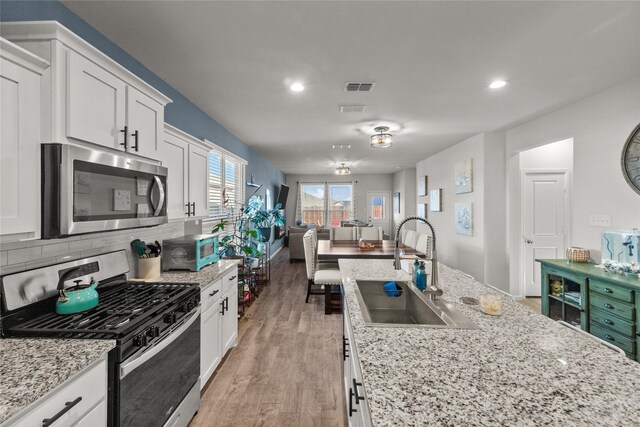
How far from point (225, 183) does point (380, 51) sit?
9.30ft

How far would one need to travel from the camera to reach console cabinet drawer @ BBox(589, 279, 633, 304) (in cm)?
218

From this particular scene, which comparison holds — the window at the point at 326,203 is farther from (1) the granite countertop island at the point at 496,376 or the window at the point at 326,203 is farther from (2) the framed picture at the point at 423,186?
(1) the granite countertop island at the point at 496,376

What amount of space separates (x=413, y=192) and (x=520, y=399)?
28.7 feet

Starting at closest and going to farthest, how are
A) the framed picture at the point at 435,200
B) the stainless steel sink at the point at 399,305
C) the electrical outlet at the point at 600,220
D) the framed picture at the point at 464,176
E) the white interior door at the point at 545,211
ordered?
the stainless steel sink at the point at 399,305 < the electrical outlet at the point at 600,220 < the white interior door at the point at 545,211 < the framed picture at the point at 464,176 < the framed picture at the point at 435,200

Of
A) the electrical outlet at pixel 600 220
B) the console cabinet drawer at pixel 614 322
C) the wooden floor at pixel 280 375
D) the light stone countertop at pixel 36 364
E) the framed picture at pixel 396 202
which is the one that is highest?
the framed picture at pixel 396 202

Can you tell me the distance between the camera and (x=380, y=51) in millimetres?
2123

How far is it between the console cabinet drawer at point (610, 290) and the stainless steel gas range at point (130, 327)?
3166 mm

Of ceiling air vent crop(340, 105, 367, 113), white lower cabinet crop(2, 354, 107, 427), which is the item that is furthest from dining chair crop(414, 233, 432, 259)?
white lower cabinet crop(2, 354, 107, 427)

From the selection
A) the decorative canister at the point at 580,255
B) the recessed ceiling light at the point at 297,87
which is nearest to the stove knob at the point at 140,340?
the recessed ceiling light at the point at 297,87

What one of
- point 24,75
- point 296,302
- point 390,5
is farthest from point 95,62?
point 296,302

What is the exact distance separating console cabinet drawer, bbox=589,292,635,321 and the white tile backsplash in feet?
12.4

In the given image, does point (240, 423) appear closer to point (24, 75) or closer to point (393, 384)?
point (393, 384)

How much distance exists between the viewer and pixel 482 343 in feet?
3.53

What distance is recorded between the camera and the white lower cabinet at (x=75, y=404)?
0.89 m
